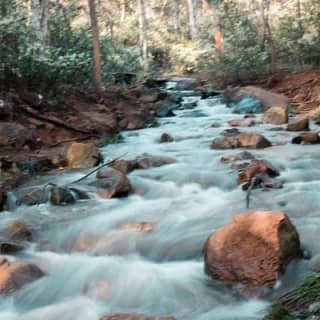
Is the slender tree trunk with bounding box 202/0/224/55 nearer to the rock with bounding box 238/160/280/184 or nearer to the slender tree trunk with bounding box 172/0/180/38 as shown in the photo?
the rock with bounding box 238/160/280/184

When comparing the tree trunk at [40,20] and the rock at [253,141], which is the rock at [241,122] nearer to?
the rock at [253,141]

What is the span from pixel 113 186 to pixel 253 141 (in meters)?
3.90

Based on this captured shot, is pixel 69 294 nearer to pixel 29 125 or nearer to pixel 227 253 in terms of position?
pixel 227 253

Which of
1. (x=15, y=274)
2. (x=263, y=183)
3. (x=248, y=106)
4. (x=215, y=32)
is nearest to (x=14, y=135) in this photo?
(x=263, y=183)

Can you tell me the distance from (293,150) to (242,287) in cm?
620

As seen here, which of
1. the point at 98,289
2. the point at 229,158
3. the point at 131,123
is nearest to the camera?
the point at 98,289

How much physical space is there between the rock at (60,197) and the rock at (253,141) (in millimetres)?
4454

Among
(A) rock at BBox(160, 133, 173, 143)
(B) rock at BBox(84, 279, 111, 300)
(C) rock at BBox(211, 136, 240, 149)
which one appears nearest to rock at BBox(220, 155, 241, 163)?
(C) rock at BBox(211, 136, 240, 149)

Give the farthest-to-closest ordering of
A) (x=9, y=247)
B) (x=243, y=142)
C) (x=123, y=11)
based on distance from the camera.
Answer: (x=123, y=11) < (x=243, y=142) < (x=9, y=247)

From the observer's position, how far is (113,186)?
8102 mm

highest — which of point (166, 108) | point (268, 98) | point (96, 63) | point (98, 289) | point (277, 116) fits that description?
point (96, 63)

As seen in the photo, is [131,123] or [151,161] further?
[131,123]

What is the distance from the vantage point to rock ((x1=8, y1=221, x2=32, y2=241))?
622 centimetres

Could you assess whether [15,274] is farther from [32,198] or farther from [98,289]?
[32,198]
